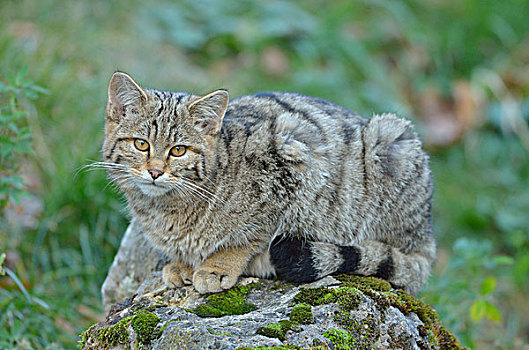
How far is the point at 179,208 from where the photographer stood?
10.4 ft

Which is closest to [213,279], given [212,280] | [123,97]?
[212,280]

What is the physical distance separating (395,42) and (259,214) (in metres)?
5.22

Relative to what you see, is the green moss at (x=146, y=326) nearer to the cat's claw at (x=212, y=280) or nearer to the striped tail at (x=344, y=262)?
the cat's claw at (x=212, y=280)

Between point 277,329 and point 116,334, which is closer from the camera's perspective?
point 277,329

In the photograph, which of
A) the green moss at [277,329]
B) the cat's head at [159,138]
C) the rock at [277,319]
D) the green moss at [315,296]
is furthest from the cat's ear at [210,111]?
the green moss at [277,329]

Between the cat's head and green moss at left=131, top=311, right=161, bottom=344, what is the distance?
2.39ft

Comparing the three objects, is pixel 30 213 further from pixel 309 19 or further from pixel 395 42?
pixel 395 42

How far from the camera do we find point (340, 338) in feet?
7.99

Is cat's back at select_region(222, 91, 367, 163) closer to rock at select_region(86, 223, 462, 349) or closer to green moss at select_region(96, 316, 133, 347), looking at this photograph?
rock at select_region(86, 223, 462, 349)

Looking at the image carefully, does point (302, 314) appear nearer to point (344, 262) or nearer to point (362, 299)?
point (362, 299)

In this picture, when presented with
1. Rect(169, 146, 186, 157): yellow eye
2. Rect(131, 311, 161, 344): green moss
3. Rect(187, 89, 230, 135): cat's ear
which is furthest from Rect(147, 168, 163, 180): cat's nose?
Rect(131, 311, 161, 344): green moss

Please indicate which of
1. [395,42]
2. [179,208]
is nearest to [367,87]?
[395,42]

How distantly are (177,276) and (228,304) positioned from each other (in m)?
0.43

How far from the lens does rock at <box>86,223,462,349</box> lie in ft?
7.72
